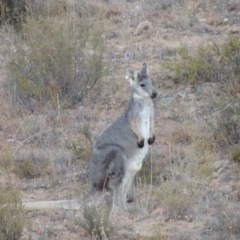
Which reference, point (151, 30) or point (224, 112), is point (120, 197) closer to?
point (224, 112)

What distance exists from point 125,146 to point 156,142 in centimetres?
162

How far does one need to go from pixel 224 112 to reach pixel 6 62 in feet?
13.4

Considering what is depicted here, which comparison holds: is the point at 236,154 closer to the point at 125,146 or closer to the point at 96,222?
the point at 125,146

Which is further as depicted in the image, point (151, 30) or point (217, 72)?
point (151, 30)

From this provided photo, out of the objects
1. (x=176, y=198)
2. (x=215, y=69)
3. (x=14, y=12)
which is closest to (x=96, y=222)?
(x=176, y=198)

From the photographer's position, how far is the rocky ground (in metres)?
8.22

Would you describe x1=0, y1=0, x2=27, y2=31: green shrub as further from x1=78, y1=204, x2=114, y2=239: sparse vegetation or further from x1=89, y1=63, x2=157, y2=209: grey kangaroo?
x1=78, y1=204, x2=114, y2=239: sparse vegetation

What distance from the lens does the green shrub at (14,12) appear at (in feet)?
47.0

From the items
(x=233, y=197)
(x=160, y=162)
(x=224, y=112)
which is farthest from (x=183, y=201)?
(x=224, y=112)

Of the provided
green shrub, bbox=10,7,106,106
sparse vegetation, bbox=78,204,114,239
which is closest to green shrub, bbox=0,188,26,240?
sparse vegetation, bbox=78,204,114,239

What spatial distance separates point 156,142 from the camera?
1062 cm

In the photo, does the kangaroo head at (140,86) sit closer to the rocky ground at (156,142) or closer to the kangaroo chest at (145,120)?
the kangaroo chest at (145,120)

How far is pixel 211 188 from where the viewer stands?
29.9 ft

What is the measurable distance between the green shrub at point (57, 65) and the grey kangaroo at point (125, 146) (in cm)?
260
